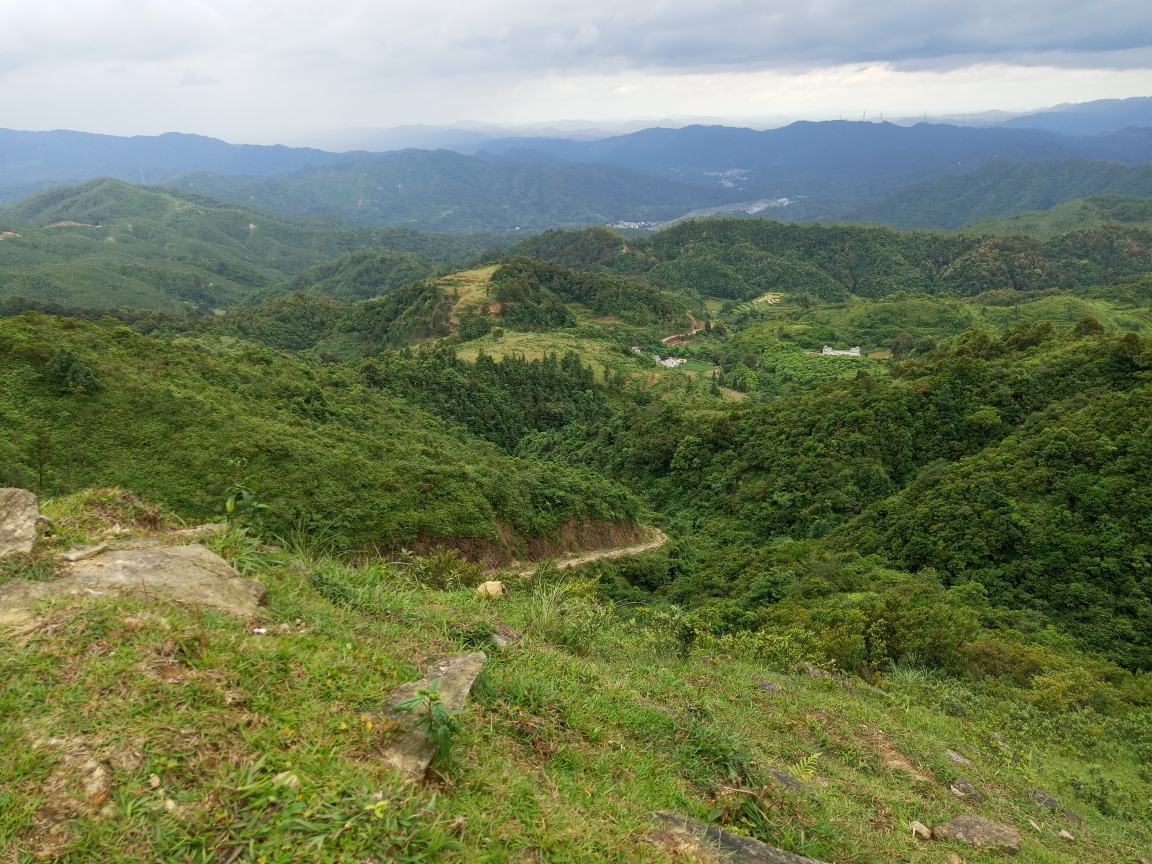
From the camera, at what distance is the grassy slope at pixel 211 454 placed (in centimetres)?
1661

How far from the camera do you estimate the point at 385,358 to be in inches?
1772

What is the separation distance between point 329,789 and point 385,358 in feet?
146

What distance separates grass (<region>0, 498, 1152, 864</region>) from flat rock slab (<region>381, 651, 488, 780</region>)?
0.31 feet

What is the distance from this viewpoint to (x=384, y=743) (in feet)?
11.9

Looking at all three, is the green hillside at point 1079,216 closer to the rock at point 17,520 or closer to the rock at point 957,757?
the rock at point 957,757

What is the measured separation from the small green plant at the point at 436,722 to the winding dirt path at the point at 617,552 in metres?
16.6

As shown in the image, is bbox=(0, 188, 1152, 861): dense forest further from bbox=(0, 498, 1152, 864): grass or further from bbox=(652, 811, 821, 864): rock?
bbox=(652, 811, 821, 864): rock

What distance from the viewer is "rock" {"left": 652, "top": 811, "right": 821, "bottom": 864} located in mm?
3809

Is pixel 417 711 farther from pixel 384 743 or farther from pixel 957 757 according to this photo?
pixel 957 757

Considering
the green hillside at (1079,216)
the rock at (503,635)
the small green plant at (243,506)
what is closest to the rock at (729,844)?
the rock at (503,635)

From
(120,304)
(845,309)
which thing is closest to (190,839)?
(845,309)

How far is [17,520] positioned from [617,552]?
21242mm

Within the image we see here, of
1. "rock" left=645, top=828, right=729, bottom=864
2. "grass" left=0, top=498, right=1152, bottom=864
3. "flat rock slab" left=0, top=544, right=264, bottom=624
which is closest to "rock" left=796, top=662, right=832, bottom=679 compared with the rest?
"grass" left=0, top=498, right=1152, bottom=864

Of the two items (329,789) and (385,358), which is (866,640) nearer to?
(329,789)
